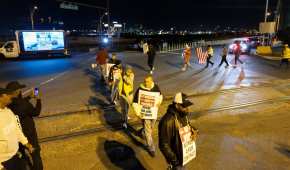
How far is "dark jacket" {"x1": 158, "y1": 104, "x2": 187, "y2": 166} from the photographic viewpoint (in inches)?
155

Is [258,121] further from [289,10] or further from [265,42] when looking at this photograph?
[289,10]

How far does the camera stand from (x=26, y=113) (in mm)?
4371

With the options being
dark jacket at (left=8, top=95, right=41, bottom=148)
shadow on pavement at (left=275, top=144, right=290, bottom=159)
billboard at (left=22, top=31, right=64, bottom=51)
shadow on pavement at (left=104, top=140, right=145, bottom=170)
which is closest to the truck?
billboard at (left=22, top=31, right=64, bottom=51)

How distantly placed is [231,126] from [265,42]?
1164 inches

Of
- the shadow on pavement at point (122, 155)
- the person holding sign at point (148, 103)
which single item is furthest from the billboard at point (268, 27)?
the shadow on pavement at point (122, 155)

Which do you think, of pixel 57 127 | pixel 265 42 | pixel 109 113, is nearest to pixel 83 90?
pixel 109 113

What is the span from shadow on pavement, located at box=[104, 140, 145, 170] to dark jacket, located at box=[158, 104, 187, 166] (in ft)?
6.06

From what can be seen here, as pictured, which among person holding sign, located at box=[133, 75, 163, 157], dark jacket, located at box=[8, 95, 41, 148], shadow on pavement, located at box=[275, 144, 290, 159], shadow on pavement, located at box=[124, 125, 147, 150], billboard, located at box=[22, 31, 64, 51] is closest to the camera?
dark jacket, located at box=[8, 95, 41, 148]

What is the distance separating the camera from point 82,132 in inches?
300

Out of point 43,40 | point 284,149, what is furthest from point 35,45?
point 284,149

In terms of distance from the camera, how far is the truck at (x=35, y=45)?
27578 millimetres

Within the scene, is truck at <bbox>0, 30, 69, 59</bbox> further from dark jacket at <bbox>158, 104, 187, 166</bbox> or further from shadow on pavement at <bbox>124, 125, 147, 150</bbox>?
dark jacket at <bbox>158, 104, 187, 166</bbox>

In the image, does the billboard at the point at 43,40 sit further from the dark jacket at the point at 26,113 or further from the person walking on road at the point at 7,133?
the person walking on road at the point at 7,133

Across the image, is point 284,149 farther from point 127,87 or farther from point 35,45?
point 35,45
